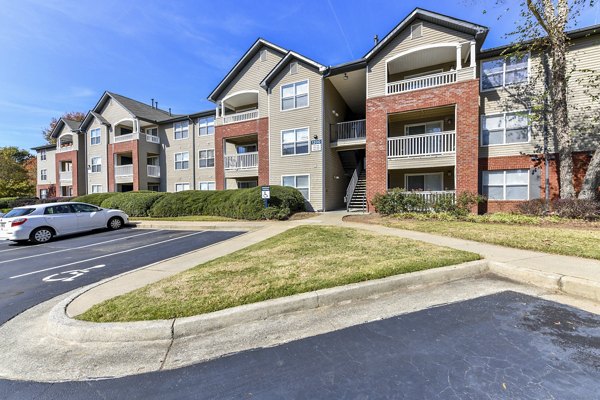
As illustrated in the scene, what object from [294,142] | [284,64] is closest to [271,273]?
[294,142]

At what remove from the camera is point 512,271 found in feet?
16.5

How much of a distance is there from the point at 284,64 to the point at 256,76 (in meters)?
2.87

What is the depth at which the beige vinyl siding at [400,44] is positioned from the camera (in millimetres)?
13984

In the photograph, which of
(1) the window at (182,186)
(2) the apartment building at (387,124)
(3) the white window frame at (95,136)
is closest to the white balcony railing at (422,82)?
(2) the apartment building at (387,124)

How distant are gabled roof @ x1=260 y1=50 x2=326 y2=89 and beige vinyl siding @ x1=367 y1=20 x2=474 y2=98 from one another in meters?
3.22

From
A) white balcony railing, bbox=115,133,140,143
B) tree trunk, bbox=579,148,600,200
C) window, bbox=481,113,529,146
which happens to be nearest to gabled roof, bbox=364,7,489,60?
window, bbox=481,113,529,146

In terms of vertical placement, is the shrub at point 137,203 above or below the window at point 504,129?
below

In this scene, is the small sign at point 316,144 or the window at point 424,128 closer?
the window at point 424,128

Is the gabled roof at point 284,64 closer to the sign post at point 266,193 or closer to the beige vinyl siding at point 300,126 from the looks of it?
the beige vinyl siding at point 300,126

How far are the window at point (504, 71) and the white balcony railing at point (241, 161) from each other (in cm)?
1446

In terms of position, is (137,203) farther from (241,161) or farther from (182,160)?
(182,160)

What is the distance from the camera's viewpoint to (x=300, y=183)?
58.0 ft

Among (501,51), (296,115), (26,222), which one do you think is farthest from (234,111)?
(501,51)

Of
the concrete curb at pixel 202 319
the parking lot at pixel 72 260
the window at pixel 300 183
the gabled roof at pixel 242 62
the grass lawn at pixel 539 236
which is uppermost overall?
the gabled roof at pixel 242 62
